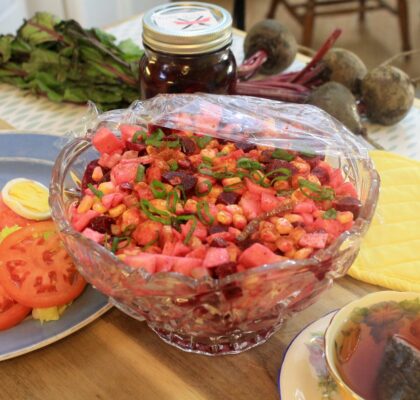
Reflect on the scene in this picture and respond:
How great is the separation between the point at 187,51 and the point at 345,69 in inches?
21.9

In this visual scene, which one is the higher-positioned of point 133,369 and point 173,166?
point 173,166

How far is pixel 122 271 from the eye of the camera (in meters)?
0.80

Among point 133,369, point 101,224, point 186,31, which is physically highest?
point 186,31

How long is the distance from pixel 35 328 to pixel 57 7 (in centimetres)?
271

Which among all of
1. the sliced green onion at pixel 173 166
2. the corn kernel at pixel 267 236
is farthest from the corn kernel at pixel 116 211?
the corn kernel at pixel 267 236

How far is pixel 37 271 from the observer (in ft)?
3.24

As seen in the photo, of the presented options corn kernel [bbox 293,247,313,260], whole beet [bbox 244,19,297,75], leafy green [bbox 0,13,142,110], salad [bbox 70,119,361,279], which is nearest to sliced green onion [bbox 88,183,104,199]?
salad [bbox 70,119,361,279]

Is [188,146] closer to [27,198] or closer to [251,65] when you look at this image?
[27,198]

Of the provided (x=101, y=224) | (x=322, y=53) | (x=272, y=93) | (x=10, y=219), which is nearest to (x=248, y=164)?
(x=101, y=224)

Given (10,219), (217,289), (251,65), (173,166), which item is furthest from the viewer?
(251,65)

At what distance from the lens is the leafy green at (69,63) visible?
5.21ft

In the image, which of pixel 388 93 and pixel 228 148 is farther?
pixel 388 93

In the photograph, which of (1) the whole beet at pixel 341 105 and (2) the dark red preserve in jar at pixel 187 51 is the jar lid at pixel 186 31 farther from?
(1) the whole beet at pixel 341 105

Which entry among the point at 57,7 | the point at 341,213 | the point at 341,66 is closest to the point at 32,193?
the point at 341,213
